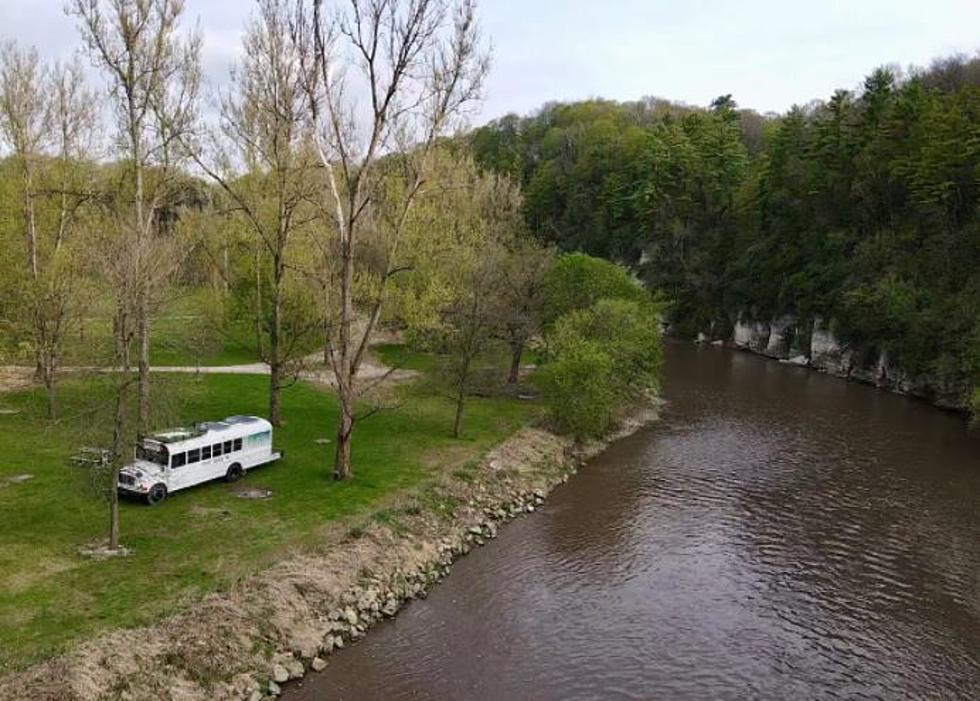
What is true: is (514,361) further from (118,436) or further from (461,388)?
(118,436)

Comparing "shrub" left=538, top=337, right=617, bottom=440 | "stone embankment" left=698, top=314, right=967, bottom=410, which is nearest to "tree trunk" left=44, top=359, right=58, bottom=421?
"shrub" left=538, top=337, right=617, bottom=440

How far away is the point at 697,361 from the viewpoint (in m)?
63.9

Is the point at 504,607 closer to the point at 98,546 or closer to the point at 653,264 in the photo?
the point at 98,546

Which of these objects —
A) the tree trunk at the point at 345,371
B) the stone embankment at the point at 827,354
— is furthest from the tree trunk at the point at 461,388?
the stone embankment at the point at 827,354

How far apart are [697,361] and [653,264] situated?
26.9 metres

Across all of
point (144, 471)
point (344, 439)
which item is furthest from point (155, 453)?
point (344, 439)

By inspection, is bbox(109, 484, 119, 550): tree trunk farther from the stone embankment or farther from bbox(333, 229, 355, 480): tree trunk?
the stone embankment

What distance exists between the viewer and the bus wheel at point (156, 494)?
865 inches

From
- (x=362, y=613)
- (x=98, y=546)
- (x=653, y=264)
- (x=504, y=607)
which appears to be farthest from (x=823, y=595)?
(x=653, y=264)

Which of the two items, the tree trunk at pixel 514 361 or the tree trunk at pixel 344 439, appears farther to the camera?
the tree trunk at pixel 514 361

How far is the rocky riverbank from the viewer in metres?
14.3

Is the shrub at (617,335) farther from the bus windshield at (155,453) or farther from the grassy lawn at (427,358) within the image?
the bus windshield at (155,453)

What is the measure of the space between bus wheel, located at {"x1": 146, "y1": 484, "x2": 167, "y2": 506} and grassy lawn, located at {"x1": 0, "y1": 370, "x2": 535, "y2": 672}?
30 centimetres

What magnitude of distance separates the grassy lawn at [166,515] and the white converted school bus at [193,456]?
0.53 m
